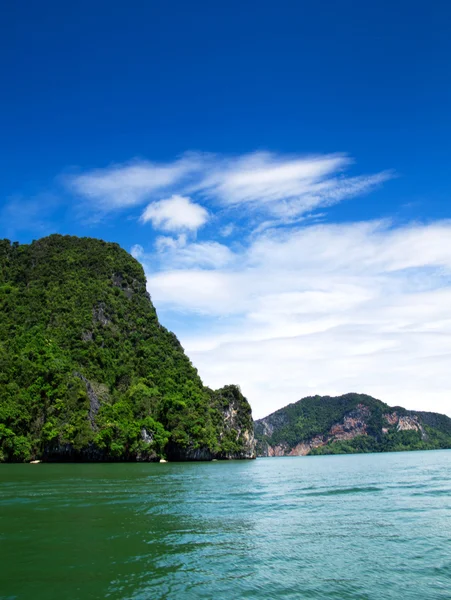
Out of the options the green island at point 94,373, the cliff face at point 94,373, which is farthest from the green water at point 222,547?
the green island at point 94,373

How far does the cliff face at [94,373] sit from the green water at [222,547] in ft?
157

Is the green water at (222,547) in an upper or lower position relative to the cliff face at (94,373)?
lower

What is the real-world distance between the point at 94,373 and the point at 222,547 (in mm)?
82505

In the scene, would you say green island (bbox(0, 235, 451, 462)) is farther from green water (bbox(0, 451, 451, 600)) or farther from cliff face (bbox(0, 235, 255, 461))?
green water (bbox(0, 451, 451, 600))

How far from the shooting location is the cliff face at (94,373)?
72938 millimetres

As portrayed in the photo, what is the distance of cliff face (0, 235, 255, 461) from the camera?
72938 mm

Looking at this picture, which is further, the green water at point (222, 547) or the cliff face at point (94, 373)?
the cliff face at point (94, 373)

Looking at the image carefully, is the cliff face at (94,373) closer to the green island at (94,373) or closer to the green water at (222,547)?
the green island at (94,373)

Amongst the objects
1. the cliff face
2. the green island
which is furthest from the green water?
the green island

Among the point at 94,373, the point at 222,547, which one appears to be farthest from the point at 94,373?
the point at 222,547

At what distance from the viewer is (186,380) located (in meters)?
107

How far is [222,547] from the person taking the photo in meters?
15.1

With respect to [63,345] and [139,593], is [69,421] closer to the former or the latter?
[63,345]

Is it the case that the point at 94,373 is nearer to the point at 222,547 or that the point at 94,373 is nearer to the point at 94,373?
the point at 94,373
